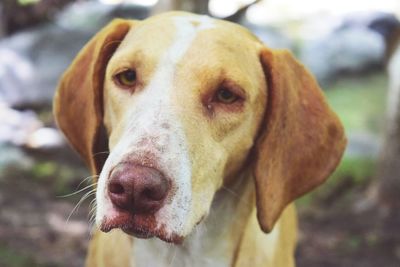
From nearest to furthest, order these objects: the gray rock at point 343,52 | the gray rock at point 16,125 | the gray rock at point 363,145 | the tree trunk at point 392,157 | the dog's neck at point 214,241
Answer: the dog's neck at point 214,241
the tree trunk at point 392,157
the gray rock at point 16,125
the gray rock at point 363,145
the gray rock at point 343,52

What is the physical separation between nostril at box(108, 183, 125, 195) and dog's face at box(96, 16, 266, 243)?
20 mm

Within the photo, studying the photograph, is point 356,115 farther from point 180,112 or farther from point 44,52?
point 180,112

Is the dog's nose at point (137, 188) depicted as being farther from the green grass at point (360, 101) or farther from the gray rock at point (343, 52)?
the gray rock at point (343, 52)

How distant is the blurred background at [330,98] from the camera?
6398 millimetres

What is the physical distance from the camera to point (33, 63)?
9.39 m

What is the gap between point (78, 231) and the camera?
642 centimetres

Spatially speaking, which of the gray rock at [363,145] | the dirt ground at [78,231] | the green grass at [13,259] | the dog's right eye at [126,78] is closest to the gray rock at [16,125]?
the dirt ground at [78,231]

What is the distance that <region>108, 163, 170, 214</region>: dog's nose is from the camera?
8.80 feet

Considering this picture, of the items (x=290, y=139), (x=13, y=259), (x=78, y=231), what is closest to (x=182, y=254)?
(x=290, y=139)

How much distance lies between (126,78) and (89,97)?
353mm

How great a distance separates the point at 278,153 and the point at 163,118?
72 cm

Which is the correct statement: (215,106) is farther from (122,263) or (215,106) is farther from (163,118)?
(122,263)

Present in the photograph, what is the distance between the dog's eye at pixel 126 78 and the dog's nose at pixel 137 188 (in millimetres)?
581

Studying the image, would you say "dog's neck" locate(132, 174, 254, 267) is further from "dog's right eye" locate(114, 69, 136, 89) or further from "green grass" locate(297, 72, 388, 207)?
"green grass" locate(297, 72, 388, 207)
